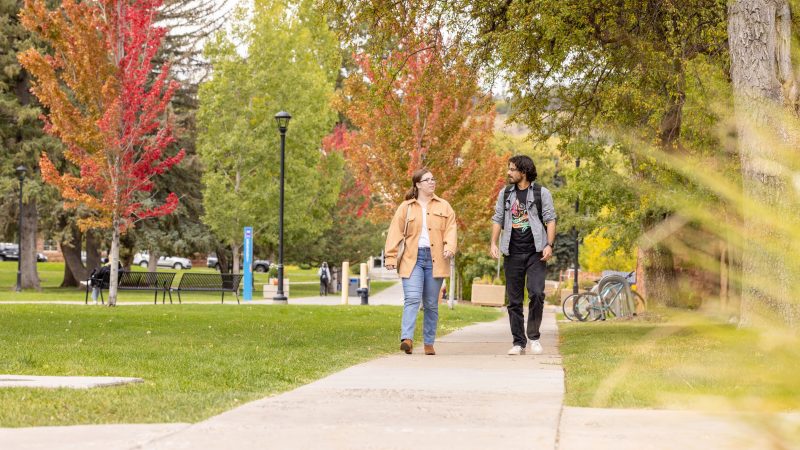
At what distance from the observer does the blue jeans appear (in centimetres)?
1138

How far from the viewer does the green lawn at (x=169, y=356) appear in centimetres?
629

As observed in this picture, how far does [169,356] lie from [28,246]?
36.1m

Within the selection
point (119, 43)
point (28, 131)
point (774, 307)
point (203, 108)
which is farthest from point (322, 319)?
point (28, 131)

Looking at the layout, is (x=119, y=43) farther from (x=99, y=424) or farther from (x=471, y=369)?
(x=99, y=424)

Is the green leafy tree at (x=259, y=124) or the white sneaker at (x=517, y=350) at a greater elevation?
the green leafy tree at (x=259, y=124)

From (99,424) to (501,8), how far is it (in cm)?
1095

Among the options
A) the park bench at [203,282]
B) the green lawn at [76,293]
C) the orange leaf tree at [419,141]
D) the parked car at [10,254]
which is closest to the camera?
the orange leaf tree at [419,141]

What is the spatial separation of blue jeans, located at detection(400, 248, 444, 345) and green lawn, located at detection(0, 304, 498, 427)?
607mm

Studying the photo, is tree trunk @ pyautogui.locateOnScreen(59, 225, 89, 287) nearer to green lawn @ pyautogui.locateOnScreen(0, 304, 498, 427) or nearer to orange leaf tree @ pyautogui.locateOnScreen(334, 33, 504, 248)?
orange leaf tree @ pyautogui.locateOnScreen(334, 33, 504, 248)

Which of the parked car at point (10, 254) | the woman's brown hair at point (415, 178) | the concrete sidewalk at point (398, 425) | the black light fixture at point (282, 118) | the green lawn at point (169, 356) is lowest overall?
the green lawn at point (169, 356)

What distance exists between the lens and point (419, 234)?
37.6 ft

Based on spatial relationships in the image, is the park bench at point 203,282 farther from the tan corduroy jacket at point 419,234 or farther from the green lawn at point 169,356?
the tan corduroy jacket at point 419,234

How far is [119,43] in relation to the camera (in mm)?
24297

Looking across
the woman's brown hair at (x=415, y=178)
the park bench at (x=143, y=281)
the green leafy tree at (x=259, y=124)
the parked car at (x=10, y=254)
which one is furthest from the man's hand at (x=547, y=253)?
the parked car at (x=10, y=254)
